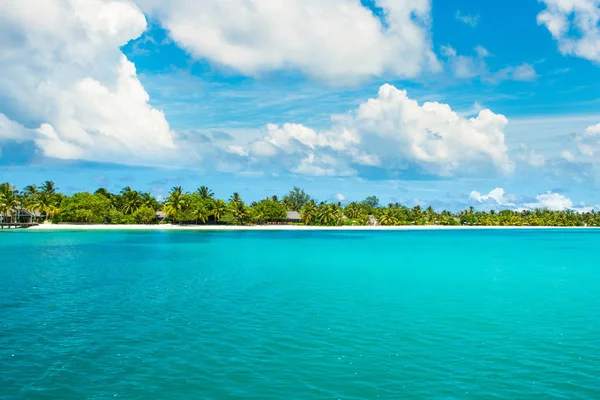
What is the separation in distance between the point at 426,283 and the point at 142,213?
340ft

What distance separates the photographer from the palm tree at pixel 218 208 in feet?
421

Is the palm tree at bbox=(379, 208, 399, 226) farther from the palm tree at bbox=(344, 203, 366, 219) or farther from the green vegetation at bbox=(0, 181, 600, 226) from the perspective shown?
the green vegetation at bbox=(0, 181, 600, 226)

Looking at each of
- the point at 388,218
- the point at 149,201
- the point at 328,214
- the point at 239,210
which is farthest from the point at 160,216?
the point at 388,218

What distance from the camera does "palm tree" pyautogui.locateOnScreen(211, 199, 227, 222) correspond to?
421ft

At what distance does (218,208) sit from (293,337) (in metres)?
114

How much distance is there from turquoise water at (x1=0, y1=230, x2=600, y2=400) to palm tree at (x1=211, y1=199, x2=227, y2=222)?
94701 mm

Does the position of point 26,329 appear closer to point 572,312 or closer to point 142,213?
point 572,312

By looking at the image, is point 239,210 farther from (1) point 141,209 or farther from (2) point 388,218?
(2) point 388,218

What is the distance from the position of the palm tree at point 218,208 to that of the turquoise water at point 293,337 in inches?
3728

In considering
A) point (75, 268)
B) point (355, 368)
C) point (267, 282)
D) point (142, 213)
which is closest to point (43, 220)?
point (142, 213)

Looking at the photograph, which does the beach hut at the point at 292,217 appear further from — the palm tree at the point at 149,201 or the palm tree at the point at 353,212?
the palm tree at the point at 149,201

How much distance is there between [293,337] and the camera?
17016 millimetres

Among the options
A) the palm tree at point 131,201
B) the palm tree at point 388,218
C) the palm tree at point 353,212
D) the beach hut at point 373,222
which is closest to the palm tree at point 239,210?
the palm tree at point 131,201

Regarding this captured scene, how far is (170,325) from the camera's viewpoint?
1861 centimetres
